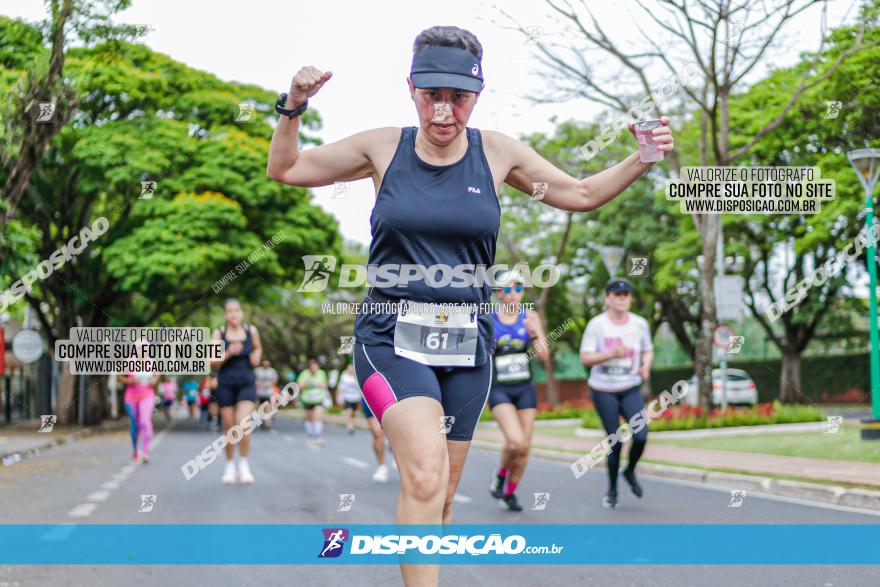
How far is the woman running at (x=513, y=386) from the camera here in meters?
8.27

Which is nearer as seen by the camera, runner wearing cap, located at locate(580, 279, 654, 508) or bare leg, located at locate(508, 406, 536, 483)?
bare leg, located at locate(508, 406, 536, 483)

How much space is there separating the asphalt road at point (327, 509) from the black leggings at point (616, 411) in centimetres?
43

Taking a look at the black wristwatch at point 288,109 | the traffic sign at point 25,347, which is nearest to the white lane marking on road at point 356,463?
the traffic sign at point 25,347

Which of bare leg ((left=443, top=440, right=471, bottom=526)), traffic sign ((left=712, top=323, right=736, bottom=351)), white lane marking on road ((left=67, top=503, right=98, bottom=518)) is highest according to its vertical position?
bare leg ((left=443, top=440, right=471, bottom=526))

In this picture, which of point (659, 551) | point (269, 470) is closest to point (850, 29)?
point (269, 470)

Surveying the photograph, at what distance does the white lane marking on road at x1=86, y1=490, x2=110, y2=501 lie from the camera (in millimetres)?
9281

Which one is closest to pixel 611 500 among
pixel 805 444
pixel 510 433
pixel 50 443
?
pixel 510 433

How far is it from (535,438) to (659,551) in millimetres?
14413

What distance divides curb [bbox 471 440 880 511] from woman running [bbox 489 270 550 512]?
2.58m

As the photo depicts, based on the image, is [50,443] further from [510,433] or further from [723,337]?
[510,433]

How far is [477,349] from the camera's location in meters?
3.50

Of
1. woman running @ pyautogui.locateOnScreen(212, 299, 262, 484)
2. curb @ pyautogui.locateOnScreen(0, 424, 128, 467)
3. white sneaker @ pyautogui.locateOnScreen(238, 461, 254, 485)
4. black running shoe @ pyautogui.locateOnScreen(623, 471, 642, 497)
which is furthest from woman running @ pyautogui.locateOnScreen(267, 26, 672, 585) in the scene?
curb @ pyautogui.locateOnScreen(0, 424, 128, 467)

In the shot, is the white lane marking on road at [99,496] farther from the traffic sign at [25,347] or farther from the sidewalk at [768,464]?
the traffic sign at [25,347]

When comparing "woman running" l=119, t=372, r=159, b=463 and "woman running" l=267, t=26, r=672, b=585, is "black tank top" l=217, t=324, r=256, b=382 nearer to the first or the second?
"woman running" l=119, t=372, r=159, b=463
